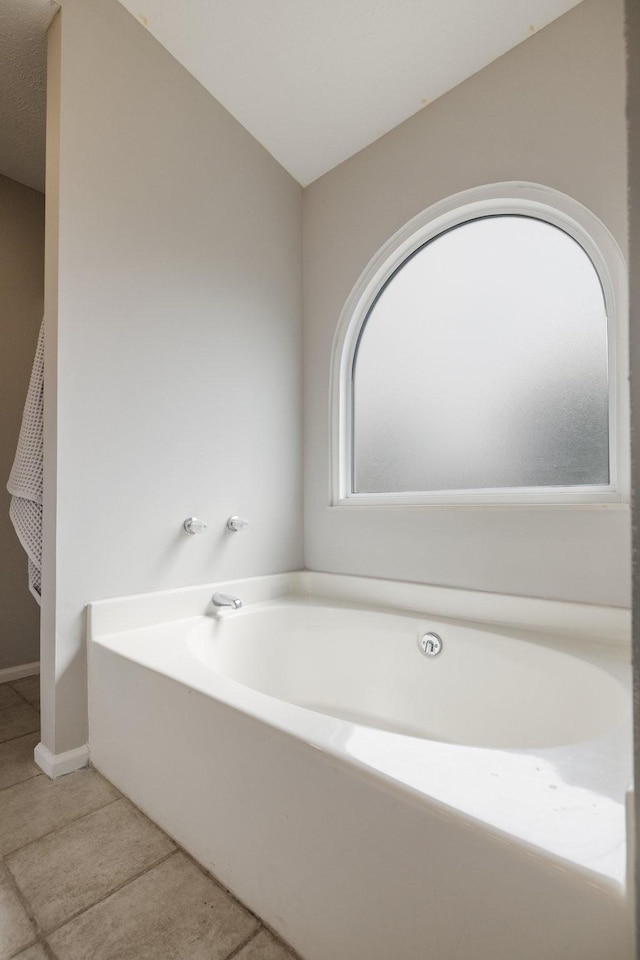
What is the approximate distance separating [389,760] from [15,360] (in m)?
2.47

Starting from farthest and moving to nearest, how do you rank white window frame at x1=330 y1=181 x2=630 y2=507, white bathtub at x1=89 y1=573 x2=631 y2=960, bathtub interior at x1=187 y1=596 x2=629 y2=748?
white window frame at x1=330 y1=181 x2=630 y2=507
bathtub interior at x1=187 y1=596 x2=629 y2=748
white bathtub at x1=89 y1=573 x2=631 y2=960

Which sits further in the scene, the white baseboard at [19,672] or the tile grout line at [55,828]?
the white baseboard at [19,672]

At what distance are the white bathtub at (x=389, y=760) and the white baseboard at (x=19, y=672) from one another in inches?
42.6

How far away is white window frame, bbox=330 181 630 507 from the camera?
4.54 ft

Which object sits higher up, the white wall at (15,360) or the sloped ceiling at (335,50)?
the sloped ceiling at (335,50)

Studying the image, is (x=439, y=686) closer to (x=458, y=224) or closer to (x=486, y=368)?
(x=486, y=368)

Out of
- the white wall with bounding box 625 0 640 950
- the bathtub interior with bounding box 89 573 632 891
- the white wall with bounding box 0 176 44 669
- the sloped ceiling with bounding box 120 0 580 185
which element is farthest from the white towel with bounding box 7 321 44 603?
the white wall with bounding box 625 0 640 950

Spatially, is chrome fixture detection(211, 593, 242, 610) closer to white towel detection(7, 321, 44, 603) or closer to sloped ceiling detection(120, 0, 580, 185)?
white towel detection(7, 321, 44, 603)

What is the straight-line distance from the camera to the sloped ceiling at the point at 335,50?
1.54 m

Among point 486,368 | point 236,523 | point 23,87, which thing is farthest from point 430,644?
point 23,87

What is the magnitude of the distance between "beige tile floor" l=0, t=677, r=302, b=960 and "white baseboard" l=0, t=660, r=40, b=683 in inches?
40.1

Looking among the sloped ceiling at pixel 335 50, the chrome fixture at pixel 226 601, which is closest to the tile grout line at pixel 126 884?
the chrome fixture at pixel 226 601

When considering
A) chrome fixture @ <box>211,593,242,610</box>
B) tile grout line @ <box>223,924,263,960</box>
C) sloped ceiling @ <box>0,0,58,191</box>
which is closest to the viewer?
tile grout line @ <box>223,924,263,960</box>

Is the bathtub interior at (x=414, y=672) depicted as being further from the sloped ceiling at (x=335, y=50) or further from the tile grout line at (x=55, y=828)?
the sloped ceiling at (x=335, y=50)
